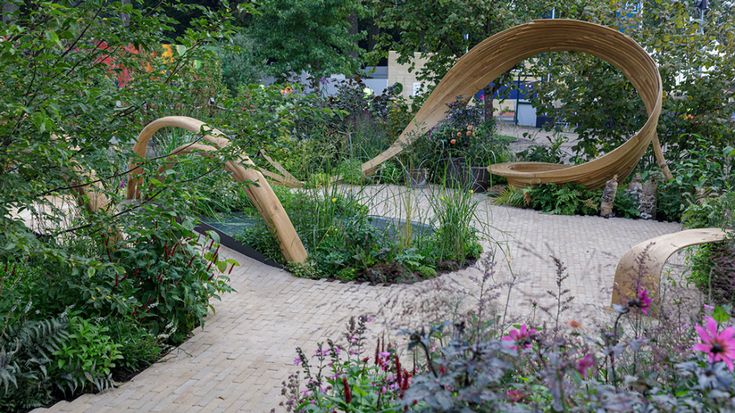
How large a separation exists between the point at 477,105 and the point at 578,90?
1.51m

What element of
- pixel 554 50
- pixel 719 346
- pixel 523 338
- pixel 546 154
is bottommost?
pixel 523 338

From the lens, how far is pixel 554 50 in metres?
10.7

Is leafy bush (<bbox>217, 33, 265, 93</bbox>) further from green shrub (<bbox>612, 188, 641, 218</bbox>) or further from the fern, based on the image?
the fern

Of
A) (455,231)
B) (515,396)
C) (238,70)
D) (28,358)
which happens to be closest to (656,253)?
(455,231)

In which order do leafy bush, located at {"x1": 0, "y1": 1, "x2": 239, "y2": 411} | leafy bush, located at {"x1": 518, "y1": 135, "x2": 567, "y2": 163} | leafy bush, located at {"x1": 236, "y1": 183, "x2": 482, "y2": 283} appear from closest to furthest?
leafy bush, located at {"x1": 0, "y1": 1, "x2": 239, "y2": 411}
leafy bush, located at {"x1": 236, "y1": 183, "x2": 482, "y2": 283}
leafy bush, located at {"x1": 518, "y1": 135, "x2": 567, "y2": 163}

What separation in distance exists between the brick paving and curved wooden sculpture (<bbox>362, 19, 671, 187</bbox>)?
→ 1.47m

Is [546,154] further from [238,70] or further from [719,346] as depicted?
[719,346]

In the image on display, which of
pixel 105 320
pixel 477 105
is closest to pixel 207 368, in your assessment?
pixel 105 320

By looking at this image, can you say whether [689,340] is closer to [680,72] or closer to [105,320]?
[105,320]

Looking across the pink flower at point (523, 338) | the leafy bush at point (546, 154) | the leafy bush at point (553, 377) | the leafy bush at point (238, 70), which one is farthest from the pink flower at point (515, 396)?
the leafy bush at point (238, 70)

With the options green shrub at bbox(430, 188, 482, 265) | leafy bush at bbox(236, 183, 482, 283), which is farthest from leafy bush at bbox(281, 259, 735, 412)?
green shrub at bbox(430, 188, 482, 265)

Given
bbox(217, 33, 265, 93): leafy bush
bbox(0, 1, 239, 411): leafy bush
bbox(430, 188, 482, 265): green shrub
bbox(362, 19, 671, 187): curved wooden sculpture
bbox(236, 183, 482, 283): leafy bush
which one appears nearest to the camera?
bbox(0, 1, 239, 411): leafy bush

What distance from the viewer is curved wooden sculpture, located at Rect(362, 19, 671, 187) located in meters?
9.24

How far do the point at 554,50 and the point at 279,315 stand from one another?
7.09 m
